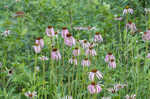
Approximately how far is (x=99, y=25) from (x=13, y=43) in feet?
3.56

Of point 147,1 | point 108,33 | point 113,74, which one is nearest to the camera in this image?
point 113,74

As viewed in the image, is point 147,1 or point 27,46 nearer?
point 27,46

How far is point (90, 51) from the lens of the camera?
1.96 meters

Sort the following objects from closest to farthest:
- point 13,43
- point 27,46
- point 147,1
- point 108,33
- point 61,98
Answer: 1. point 61,98
2. point 13,43
3. point 27,46
4. point 108,33
5. point 147,1

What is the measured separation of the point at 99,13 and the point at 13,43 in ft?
3.98

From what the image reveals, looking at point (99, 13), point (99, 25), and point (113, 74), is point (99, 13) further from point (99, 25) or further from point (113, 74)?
point (113, 74)

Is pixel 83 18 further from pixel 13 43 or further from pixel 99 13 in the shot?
pixel 13 43

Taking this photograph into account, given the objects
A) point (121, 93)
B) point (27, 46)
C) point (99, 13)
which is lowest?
point (121, 93)

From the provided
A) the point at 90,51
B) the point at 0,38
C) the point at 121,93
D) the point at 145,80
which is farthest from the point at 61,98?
the point at 0,38

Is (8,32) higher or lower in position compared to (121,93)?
higher

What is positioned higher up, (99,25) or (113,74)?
(99,25)

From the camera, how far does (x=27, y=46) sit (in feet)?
9.27

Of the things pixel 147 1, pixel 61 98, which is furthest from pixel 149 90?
pixel 147 1

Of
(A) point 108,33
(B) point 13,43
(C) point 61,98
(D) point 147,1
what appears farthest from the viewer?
(D) point 147,1
